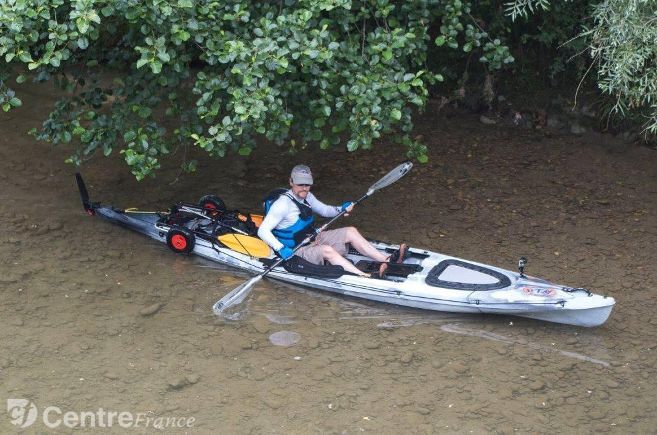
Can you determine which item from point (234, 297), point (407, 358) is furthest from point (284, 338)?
point (407, 358)

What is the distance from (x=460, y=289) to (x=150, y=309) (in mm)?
2704

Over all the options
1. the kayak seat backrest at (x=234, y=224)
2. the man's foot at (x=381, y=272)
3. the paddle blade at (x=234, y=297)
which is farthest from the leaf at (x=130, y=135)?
the man's foot at (x=381, y=272)

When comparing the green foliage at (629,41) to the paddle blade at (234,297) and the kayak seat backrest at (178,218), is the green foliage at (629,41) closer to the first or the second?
the paddle blade at (234,297)

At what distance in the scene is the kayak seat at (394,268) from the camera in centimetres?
751

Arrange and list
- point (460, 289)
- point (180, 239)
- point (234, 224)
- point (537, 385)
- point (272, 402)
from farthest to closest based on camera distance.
Answer: point (234, 224), point (180, 239), point (460, 289), point (537, 385), point (272, 402)

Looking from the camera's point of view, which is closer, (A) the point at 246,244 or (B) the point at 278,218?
(B) the point at 278,218

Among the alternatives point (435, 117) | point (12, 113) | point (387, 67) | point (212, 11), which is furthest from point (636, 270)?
point (12, 113)

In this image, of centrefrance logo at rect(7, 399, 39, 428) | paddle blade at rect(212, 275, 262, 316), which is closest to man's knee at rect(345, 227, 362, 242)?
paddle blade at rect(212, 275, 262, 316)

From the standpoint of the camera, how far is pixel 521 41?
10352mm

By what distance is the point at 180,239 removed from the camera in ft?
26.4

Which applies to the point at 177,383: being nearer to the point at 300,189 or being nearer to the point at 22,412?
the point at 22,412

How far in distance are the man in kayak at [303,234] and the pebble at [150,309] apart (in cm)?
111

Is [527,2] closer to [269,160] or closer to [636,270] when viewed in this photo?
[636,270]

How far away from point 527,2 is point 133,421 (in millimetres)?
5178
